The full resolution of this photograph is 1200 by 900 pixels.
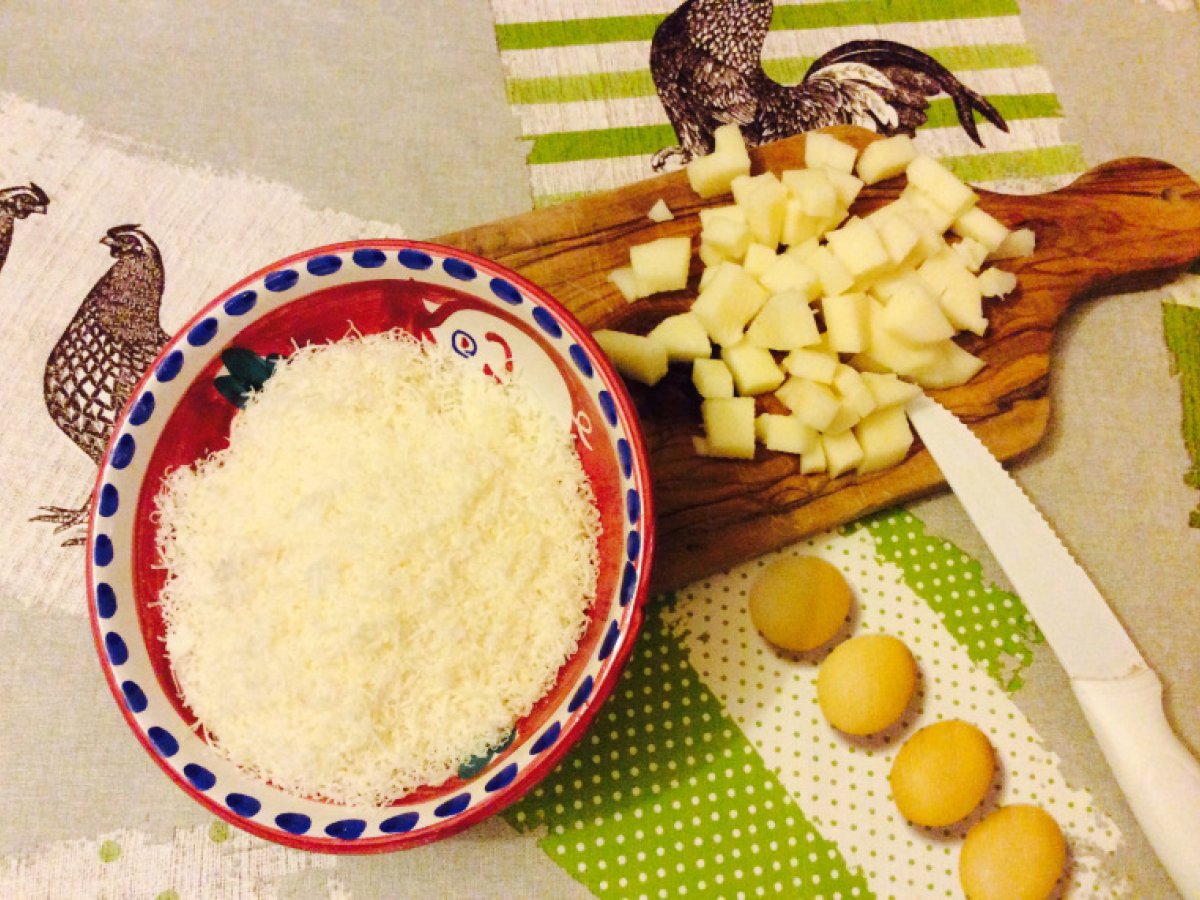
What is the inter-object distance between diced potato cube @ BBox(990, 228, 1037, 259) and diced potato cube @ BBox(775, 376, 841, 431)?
1.37ft

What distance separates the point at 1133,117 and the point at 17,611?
2076 mm

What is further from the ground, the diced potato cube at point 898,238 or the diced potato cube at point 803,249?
the diced potato cube at point 898,238

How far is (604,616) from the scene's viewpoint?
3.35 ft

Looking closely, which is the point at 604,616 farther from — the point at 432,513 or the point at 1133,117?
the point at 1133,117

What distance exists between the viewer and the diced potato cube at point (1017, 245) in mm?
1366

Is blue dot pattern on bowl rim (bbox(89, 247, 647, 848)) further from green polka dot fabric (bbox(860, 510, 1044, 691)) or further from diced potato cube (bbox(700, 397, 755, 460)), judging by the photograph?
green polka dot fabric (bbox(860, 510, 1044, 691))

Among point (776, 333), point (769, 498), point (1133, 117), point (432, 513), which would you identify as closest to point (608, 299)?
point (776, 333)

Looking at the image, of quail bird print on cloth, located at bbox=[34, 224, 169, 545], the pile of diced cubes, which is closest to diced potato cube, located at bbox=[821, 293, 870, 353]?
the pile of diced cubes

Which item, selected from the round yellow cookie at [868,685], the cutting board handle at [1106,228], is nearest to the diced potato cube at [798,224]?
the cutting board handle at [1106,228]

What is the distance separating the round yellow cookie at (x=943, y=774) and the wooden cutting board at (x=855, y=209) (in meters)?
0.32

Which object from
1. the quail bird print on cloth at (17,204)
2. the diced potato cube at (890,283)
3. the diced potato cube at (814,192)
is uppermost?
the quail bird print on cloth at (17,204)

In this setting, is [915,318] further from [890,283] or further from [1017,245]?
[1017,245]

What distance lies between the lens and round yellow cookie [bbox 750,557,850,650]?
117 cm

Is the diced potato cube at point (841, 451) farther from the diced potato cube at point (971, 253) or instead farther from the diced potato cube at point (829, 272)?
the diced potato cube at point (971, 253)
